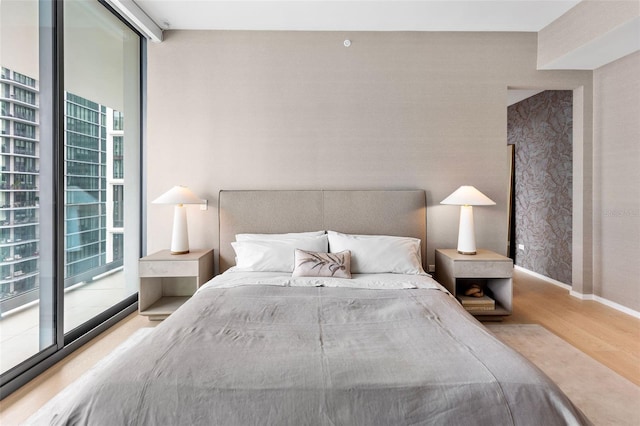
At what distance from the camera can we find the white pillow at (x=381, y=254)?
2785mm

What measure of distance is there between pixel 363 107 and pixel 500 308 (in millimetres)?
2321

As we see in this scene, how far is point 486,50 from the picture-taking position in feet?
11.2

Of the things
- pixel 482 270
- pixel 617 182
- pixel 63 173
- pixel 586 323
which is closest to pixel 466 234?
pixel 482 270

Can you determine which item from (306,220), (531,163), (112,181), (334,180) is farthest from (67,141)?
(531,163)

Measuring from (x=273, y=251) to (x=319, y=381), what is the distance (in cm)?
173

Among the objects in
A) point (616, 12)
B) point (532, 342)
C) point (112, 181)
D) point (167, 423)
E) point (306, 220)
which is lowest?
point (532, 342)

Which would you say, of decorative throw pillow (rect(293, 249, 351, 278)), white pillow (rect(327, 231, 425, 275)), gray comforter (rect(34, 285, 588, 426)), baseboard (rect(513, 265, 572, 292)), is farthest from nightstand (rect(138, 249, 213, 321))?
baseboard (rect(513, 265, 572, 292))

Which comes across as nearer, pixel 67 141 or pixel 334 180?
pixel 67 141

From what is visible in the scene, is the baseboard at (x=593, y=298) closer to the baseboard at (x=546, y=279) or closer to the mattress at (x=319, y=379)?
the baseboard at (x=546, y=279)

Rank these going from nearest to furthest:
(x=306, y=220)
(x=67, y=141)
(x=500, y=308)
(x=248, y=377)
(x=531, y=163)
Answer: (x=248, y=377)
(x=67, y=141)
(x=500, y=308)
(x=306, y=220)
(x=531, y=163)

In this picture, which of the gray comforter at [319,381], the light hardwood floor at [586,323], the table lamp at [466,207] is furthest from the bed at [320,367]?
the light hardwood floor at [586,323]

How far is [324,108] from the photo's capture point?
339 cm

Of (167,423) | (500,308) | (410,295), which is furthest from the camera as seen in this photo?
(500,308)

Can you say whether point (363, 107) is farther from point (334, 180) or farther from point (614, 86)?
point (614, 86)
